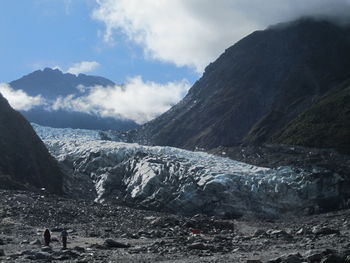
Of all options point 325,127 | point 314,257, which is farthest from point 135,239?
point 325,127

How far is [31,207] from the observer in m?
47.7

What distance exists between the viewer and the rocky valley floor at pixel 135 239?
810 inches

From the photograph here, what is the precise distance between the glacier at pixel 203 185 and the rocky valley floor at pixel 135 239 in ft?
76.5

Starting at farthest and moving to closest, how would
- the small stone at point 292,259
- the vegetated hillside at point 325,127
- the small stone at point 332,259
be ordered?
the vegetated hillside at point 325,127, the small stone at point 292,259, the small stone at point 332,259

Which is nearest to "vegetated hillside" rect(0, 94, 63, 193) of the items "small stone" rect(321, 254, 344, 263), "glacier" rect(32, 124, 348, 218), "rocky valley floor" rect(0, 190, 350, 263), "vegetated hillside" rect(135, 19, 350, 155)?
"glacier" rect(32, 124, 348, 218)

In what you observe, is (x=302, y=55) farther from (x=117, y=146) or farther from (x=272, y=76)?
(x=117, y=146)

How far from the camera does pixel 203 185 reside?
3214 inches

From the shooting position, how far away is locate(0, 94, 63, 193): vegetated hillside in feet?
262

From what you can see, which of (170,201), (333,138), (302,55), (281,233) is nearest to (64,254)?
(281,233)

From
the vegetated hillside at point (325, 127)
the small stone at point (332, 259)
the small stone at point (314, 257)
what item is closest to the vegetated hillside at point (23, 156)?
the vegetated hillside at point (325, 127)

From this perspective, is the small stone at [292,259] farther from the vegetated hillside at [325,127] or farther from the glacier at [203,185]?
the vegetated hillside at [325,127]

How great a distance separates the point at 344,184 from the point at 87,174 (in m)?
46.0

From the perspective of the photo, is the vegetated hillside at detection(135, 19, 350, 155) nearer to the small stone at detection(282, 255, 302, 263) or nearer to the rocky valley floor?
the rocky valley floor

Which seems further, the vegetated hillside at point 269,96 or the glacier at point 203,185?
the vegetated hillside at point 269,96
